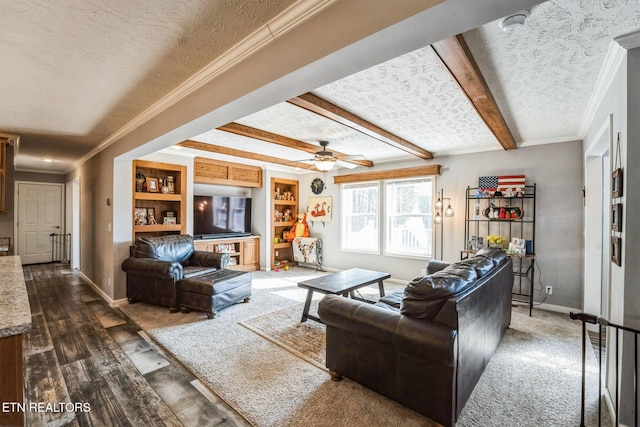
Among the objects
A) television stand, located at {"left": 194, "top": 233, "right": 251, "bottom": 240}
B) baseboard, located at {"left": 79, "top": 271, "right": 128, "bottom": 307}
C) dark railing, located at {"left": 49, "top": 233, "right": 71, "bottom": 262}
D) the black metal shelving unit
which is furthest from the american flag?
dark railing, located at {"left": 49, "top": 233, "right": 71, "bottom": 262}

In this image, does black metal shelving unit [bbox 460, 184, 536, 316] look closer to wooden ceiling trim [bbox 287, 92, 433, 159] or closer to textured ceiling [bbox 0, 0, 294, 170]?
wooden ceiling trim [bbox 287, 92, 433, 159]

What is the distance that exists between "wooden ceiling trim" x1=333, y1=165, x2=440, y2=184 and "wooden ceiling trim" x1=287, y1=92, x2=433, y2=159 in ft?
2.89

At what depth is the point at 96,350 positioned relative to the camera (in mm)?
2730

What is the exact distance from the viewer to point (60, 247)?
24.1ft

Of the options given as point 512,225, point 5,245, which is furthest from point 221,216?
point 512,225

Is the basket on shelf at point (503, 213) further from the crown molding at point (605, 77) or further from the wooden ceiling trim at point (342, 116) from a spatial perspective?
the wooden ceiling trim at point (342, 116)

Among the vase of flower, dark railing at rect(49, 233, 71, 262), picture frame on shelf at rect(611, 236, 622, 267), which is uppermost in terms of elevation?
picture frame on shelf at rect(611, 236, 622, 267)

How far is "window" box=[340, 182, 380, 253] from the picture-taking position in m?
5.88

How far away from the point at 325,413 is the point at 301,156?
4.16 metres

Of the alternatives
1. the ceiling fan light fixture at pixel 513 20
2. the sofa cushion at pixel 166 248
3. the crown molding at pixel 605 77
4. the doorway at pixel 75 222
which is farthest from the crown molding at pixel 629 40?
the doorway at pixel 75 222

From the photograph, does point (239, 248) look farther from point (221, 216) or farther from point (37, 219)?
point (37, 219)

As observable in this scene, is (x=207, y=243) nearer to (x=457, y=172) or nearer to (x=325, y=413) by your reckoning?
(x=325, y=413)

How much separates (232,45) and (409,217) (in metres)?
4.39

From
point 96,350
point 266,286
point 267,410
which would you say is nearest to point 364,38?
point 267,410
